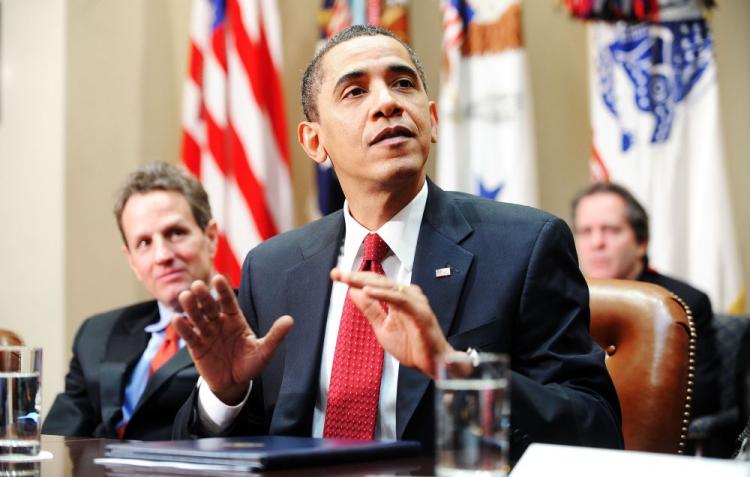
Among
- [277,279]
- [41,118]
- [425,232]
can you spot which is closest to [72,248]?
[41,118]

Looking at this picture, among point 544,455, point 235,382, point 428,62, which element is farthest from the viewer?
point 428,62

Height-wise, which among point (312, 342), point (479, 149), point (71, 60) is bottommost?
point (312, 342)

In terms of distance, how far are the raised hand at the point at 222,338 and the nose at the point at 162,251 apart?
1.16 metres

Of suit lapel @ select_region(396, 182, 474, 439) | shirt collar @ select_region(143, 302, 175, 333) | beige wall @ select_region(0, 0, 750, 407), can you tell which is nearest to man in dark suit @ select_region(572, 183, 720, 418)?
beige wall @ select_region(0, 0, 750, 407)

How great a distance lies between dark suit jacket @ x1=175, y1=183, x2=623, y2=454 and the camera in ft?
6.19

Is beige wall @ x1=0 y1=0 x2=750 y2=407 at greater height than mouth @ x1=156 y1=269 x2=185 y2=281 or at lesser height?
greater

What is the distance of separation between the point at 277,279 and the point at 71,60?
7.91ft

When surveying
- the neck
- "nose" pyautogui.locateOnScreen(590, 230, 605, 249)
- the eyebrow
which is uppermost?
the eyebrow

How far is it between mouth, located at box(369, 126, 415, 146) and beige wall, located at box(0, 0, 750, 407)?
8.08ft

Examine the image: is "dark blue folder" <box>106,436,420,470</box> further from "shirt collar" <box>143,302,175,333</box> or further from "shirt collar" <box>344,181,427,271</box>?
"shirt collar" <box>143,302,175,333</box>

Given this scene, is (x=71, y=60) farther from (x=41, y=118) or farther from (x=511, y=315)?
(x=511, y=315)

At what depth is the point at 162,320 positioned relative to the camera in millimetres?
3148

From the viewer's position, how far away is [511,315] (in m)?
2.04

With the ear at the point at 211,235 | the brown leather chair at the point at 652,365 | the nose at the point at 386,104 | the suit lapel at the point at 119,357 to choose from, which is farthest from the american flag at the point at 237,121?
the brown leather chair at the point at 652,365
